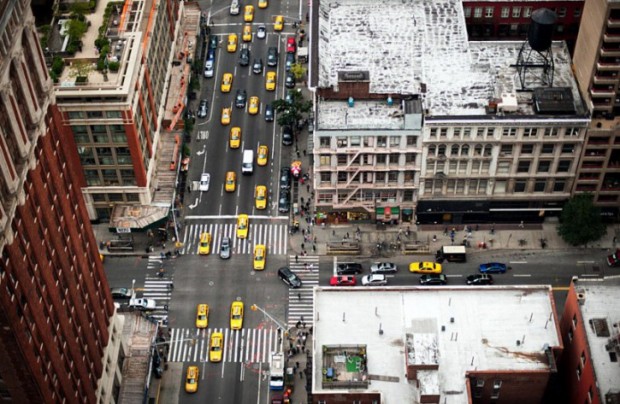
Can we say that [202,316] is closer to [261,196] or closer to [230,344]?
[230,344]

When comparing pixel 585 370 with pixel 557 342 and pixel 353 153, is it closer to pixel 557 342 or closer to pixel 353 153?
pixel 557 342

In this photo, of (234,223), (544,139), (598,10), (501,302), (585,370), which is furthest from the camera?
(234,223)

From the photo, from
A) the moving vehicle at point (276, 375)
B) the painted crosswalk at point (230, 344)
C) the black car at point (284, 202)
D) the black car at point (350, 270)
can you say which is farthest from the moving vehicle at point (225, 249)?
the moving vehicle at point (276, 375)

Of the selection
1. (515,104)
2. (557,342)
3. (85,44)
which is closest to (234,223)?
(85,44)

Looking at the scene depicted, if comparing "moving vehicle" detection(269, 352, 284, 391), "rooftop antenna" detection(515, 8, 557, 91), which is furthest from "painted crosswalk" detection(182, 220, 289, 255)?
"rooftop antenna" detection(515, 8, 557, 91)

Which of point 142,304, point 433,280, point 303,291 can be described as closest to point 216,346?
point 142,304
